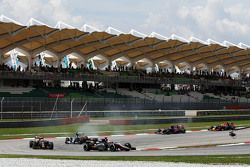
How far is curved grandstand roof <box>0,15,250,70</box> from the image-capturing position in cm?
6234

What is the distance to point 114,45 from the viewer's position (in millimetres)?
75250

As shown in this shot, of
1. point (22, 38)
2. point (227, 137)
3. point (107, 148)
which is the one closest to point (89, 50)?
point (22, 38)

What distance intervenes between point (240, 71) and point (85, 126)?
65255 mm

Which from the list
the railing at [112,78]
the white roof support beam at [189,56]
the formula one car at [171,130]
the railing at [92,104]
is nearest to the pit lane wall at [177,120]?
the railing at [92,104]

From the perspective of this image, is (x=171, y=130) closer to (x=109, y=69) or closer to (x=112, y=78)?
(x=112, y=78)

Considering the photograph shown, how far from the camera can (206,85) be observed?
9400cm

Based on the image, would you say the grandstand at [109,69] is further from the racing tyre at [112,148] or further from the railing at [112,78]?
the racing tyre at [112,148]

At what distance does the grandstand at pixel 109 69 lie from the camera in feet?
197

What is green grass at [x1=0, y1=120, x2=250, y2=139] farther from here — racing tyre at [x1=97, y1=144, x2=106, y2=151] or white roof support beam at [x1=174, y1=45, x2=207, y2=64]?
white roof support beam at [x1=174, y1=45, x2=207, y2=64]

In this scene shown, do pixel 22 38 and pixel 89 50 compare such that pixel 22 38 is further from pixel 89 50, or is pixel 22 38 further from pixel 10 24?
pixel 89 50

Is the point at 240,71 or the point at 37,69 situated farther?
the point at 240,71

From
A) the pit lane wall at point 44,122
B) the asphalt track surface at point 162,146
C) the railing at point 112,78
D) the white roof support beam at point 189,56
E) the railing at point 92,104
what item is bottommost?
the asphalt track surface at point 162,146

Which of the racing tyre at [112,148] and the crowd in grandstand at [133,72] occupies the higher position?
the crowd in grandstand at [133,72]

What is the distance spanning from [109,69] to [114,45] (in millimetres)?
6779
